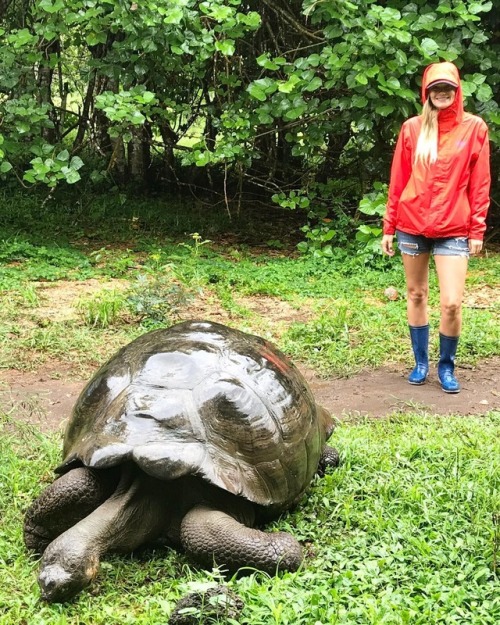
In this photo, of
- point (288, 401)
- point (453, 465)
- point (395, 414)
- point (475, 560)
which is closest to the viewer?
point (475, 560)

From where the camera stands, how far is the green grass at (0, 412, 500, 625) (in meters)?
2.37

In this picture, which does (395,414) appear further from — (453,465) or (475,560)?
(475,560)

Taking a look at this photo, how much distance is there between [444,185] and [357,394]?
142cm

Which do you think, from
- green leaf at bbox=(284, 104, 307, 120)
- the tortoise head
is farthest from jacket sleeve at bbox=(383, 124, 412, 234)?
the tortoise head

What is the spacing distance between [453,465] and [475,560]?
2.50ft

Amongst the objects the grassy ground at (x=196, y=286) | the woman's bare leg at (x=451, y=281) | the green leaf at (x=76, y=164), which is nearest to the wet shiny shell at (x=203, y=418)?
the woman's bare leg at (x=451, y=281)

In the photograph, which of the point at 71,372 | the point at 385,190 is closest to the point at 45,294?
the point at 71,372

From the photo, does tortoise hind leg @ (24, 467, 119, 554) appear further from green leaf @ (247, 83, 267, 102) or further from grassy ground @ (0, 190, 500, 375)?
green leaf @ (247, 83, 267, 102)

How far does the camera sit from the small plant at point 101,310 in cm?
562

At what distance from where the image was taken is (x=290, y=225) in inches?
367

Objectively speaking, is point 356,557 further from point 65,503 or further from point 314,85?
point 314,85

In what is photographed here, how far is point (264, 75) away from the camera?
8.37 metres

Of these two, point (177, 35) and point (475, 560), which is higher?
point (177, 35)

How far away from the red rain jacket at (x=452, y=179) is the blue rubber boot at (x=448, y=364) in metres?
0.70
